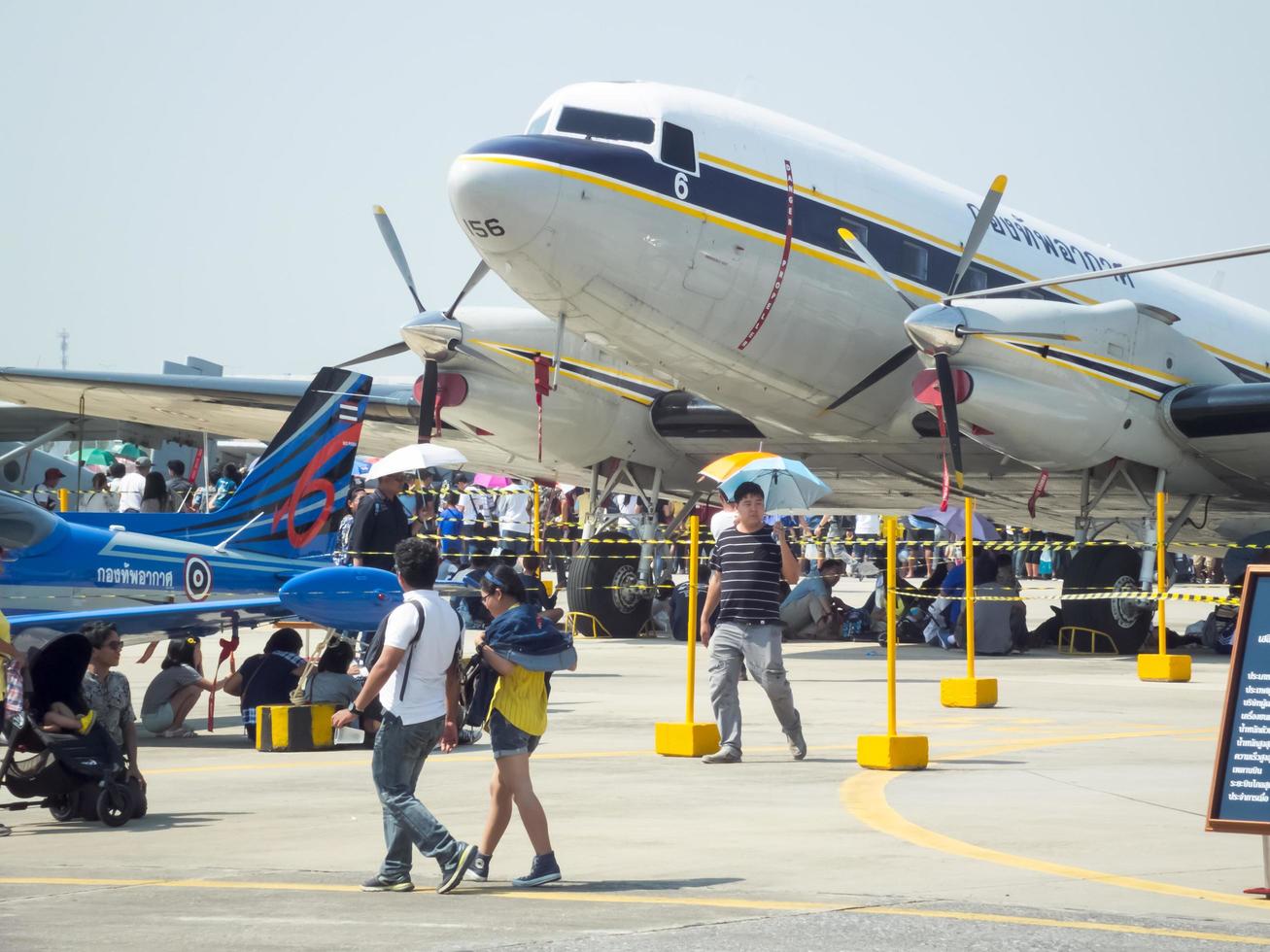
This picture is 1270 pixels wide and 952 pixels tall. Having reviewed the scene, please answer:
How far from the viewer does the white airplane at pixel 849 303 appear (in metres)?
18.1

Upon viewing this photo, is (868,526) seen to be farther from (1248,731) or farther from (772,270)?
(1248,731)

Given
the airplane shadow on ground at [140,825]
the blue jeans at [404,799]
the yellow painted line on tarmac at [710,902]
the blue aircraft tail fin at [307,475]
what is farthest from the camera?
the blue aircraft tail fin at [307,475]

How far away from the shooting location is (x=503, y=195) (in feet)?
57.1

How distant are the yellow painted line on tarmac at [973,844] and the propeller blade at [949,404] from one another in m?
6.84

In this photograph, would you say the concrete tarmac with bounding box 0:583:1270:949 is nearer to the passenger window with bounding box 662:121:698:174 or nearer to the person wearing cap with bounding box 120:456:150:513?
the passenger window with bounding box 662:121:698:174

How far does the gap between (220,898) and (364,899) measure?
1.94ft

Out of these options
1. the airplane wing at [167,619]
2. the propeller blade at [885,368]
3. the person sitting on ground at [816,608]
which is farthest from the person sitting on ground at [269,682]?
the person sitting on ground at [816,608]

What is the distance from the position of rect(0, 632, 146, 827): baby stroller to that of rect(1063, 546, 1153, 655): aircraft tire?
14363 millimetres

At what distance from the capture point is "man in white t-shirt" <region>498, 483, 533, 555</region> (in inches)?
1246

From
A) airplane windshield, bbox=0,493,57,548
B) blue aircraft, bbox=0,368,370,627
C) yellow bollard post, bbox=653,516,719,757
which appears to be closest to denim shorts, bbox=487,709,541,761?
yellow bollard post, bbox=653,516,719,757

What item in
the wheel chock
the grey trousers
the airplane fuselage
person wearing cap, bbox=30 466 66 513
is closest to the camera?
the grey trousers

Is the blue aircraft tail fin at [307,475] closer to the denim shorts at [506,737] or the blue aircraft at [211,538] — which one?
the blue aircraft at [211,538]

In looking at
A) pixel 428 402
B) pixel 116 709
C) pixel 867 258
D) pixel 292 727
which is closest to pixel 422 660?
pixel 116 709

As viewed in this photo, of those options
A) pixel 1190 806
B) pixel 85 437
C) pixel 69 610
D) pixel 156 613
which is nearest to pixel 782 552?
pixel 1190 806
